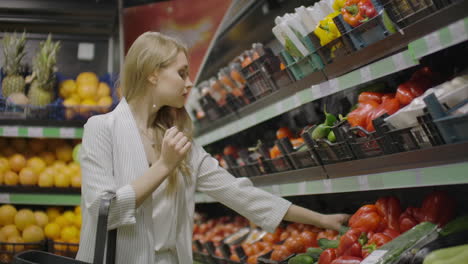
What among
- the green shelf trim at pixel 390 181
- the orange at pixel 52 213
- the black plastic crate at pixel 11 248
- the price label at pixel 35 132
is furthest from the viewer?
the orange at pixel 52 213

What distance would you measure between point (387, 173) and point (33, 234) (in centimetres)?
263

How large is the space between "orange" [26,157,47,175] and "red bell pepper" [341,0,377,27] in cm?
266

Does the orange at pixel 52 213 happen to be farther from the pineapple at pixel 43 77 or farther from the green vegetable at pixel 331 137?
the green vegetable at pixel 331 137

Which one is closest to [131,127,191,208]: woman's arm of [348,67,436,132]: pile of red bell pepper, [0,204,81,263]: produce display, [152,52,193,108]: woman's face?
[152,52,193,108]: woman's face

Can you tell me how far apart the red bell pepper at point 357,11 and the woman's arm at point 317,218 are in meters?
0.90

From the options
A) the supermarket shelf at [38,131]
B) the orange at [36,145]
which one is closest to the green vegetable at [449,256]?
the supermarket shelf at [38,131]

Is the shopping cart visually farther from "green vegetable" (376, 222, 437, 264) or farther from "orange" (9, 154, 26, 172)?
"orange" (9, 154, 26, 172)

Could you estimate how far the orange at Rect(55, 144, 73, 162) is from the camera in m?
4.01

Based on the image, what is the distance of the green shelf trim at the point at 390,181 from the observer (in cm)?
160

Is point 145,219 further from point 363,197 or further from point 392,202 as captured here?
point 363,197

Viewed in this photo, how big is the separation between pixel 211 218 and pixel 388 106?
9.70 feet

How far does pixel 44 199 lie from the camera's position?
3.72 metres

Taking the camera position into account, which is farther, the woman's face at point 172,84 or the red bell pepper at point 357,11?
the woman's face at point 172,84

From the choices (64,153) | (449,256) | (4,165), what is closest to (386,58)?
(449,256)
